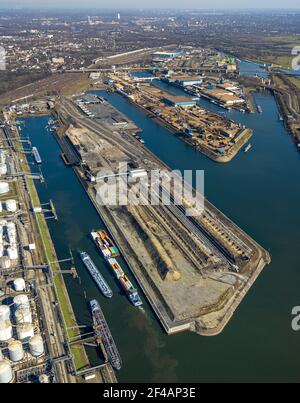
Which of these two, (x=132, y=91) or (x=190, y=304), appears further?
(x=132, y=91)

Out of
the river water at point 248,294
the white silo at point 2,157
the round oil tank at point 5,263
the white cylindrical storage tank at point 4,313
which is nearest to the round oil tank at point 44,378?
the river water at point 248,294

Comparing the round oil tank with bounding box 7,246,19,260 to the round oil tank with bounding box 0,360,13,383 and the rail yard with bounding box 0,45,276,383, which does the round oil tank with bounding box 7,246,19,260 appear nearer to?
the rail yard with bounding box 0,45,276,383

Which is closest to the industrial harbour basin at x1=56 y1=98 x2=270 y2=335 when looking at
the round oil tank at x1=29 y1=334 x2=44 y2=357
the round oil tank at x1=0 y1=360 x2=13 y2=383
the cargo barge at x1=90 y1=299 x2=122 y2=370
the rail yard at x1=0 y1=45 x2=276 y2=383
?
the rail yard at x1=0 y1=45 x2=276 y2=383

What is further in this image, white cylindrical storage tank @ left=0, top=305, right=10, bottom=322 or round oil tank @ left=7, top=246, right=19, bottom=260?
round oil tank @ left=7, top=246, right=19, bottom=260

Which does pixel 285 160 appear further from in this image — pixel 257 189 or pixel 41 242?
pixel 41 242

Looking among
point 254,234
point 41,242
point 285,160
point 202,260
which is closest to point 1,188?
point 41,242

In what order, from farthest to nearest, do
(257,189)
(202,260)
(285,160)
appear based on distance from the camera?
(285,160)
(257,189)
(202,260)

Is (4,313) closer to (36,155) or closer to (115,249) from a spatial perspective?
(115,249)

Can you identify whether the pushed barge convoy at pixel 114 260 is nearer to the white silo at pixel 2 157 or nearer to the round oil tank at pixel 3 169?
the round oil tank at pixel 3 169
